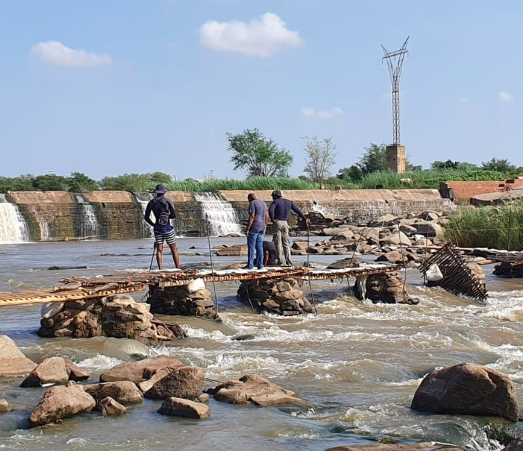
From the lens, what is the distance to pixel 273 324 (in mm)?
10984

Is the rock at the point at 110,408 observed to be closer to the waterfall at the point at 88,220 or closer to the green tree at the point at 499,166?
the waterfall at the point at 88,220

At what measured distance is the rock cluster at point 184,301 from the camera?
10984mm

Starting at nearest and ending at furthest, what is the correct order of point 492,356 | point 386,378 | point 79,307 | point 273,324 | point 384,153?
point 386,378 < point 492,356 < point 79,307 < point 273,324 < point 384,153

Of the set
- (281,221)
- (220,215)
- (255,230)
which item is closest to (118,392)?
(255,230)

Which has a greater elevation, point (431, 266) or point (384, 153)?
point (384, 153)

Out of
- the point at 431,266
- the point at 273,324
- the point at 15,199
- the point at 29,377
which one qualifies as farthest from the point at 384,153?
the point at 29,377

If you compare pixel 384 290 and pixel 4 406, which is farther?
pixel 384 290

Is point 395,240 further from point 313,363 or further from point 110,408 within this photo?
point 110,408

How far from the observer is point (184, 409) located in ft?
19.8

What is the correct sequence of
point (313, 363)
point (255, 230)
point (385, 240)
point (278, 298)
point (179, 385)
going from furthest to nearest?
1. point (385, 240)
2. point (255, 230)
3. point (278, 298)
4. point (313, 363)
5. point (179, 385)

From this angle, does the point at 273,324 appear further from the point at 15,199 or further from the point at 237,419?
the point at 15,199

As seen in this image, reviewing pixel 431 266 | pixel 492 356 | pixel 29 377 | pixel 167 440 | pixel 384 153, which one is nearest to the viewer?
pixel 167 440

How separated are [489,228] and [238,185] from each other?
23.0 m

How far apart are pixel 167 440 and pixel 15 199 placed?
89.9ft
